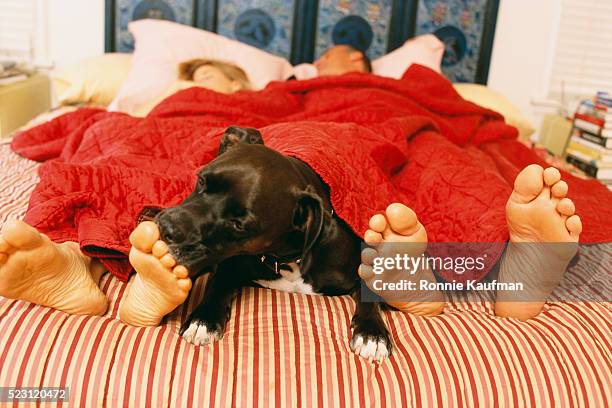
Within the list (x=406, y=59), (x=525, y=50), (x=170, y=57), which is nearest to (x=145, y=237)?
(x=170, y=57)

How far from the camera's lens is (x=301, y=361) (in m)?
1.04

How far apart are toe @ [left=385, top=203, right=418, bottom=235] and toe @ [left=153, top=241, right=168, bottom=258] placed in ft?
1.31

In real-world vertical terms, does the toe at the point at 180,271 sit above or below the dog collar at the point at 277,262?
above

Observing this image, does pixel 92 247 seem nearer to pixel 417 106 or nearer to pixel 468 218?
pixel 468 218

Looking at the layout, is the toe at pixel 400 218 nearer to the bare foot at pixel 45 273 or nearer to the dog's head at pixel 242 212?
the dog's head at pixel 242 212

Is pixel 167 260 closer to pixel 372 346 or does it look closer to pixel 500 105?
pixel 372 346

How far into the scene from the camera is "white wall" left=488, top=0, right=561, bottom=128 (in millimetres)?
3363

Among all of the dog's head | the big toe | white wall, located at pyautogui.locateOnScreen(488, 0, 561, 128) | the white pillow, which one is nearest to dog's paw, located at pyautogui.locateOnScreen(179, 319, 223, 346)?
the dog's head

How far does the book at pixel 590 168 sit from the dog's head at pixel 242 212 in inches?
86.3

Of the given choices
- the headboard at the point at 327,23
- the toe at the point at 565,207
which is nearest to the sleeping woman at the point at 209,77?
the headboard at the point at 327,23

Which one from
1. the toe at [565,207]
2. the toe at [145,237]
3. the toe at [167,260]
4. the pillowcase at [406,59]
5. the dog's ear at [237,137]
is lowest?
the toe at [167,260]

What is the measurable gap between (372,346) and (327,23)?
2.50 metres

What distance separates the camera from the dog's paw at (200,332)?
1068mm

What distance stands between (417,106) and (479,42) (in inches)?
51.4
